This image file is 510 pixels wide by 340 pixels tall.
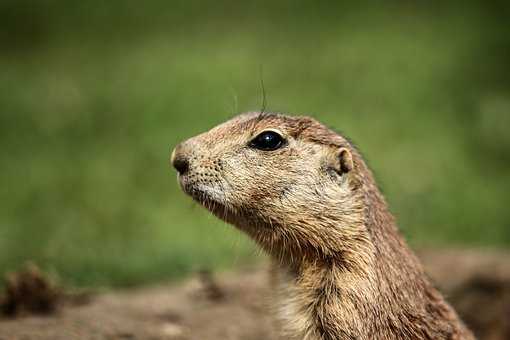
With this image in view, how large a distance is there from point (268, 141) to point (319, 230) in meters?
0.62

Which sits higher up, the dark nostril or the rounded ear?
the rounded ear

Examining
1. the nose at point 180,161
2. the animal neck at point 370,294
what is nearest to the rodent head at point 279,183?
the nose at point 180,161

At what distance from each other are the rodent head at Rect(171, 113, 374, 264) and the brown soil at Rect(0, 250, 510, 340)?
2.76ft

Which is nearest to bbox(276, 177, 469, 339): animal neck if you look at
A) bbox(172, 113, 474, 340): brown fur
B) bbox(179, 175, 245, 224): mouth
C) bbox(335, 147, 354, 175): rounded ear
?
bbox(172, 113, 474, 340): brown fur

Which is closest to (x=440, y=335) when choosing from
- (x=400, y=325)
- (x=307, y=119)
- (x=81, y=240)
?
(x=400, y=325)

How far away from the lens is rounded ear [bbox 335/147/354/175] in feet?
13.4

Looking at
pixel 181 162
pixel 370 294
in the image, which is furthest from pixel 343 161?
pixel 181 162

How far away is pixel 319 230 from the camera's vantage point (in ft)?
12.8

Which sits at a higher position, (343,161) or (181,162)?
(343,161)

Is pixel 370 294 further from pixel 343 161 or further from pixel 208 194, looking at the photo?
pixel 208 194

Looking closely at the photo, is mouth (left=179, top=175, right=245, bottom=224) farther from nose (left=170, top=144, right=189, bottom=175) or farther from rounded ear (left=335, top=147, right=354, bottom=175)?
rounded ear (left=335, top=147, right=354, bottom=175)

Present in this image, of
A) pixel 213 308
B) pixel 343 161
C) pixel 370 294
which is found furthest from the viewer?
pixel 213 308

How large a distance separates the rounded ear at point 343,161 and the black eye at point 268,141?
1.13 ft

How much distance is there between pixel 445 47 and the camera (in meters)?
14.0
